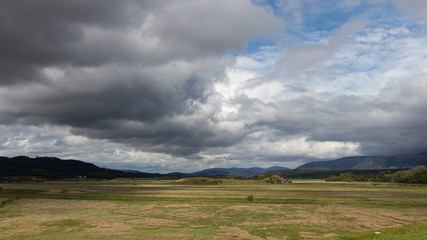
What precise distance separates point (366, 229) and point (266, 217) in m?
16.3

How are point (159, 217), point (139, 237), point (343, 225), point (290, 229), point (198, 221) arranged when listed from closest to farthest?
point (139, 237)
point (290, 229)
point (343, 225)
point (198, 221)
point (159, 217)

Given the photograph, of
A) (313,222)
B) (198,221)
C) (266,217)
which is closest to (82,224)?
(198,221)

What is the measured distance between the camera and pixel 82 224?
44812mm

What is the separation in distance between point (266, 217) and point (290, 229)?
1138 centimetres

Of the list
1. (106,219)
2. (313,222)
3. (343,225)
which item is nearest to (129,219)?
(106,219)

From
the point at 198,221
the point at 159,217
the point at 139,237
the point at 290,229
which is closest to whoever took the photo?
the point at 139,237

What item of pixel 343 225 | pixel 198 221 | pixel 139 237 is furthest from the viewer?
pixel 198 221

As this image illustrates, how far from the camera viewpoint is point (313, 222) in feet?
154

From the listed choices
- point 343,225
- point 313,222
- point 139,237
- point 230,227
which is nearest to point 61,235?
point 139,237

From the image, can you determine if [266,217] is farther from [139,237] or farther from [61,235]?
[61,235]

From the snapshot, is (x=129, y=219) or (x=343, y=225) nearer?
(x=343, y=225)

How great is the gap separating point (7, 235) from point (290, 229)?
36.4m

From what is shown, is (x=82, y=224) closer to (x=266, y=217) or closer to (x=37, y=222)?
(x=37, y=222)

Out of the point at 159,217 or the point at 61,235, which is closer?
the point at 61,235
